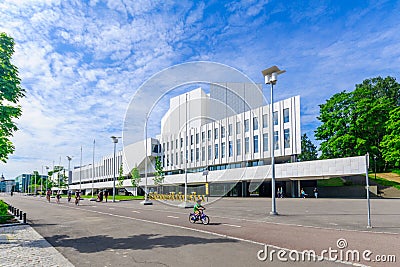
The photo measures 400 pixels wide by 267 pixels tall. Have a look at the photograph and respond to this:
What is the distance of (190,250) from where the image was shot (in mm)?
9047

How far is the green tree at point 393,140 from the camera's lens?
44.3 meters

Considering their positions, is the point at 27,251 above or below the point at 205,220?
above

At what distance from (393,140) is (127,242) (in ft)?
148

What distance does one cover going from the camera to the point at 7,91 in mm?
12359

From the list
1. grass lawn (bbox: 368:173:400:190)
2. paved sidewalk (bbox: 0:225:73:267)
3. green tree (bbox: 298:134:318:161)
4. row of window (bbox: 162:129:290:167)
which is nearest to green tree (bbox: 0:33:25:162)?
paved sidewalk (bbox: 0:225:73:267)

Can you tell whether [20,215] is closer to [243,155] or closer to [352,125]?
[243,155]

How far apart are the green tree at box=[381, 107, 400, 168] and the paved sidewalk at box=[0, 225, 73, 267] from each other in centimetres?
4581

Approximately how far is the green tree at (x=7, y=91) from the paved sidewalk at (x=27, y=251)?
11.4 ft

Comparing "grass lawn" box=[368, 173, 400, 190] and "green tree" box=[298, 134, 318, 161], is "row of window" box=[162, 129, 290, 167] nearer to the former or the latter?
"grass lawn" box=[368, 173, 400, 190]

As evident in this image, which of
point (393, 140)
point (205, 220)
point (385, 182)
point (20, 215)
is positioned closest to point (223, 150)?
point (385, 182)

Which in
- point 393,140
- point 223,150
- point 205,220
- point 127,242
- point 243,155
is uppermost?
point 393,140

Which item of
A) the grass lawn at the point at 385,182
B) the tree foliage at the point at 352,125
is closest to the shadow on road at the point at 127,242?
the grass lawn at the point at 385,182

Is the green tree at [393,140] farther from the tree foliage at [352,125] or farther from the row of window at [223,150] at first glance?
the row of window at [223,150]

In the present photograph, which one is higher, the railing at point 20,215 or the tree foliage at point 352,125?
the tree foliage at point 352,125
